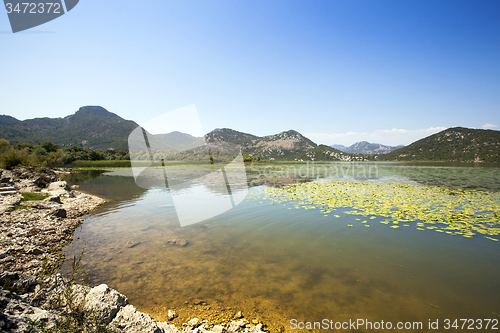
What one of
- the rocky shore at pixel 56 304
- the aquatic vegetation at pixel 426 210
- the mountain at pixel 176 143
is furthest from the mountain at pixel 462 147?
the rocky shore at pixel 56 304

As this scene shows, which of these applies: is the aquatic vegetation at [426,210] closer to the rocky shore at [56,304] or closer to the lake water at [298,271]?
the lake water at [298,271]

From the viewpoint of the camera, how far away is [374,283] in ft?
19.5

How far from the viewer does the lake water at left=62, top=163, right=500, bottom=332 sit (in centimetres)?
496

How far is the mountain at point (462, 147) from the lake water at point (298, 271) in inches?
7878

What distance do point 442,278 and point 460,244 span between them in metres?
3.84

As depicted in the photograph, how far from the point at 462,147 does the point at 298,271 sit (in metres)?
240

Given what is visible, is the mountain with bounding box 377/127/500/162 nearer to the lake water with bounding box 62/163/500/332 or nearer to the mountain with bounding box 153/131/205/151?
the lake water with bounding box 62/163/500/332

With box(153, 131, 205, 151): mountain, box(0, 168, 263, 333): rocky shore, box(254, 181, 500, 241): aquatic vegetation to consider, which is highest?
box(153, 131, 205, 151): mountain

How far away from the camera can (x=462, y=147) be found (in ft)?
541

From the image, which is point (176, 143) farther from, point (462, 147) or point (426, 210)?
point (462, 147)

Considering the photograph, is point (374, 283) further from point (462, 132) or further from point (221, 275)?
point (462, 132)

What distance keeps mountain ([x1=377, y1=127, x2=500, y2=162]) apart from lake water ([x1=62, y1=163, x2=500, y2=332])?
200102 millimetres

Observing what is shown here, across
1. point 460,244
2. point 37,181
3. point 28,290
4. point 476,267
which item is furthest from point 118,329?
point 37,181

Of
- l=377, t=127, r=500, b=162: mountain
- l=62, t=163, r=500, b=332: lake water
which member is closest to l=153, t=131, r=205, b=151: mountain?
l=62, t=163, r=500, b=332: lake water
